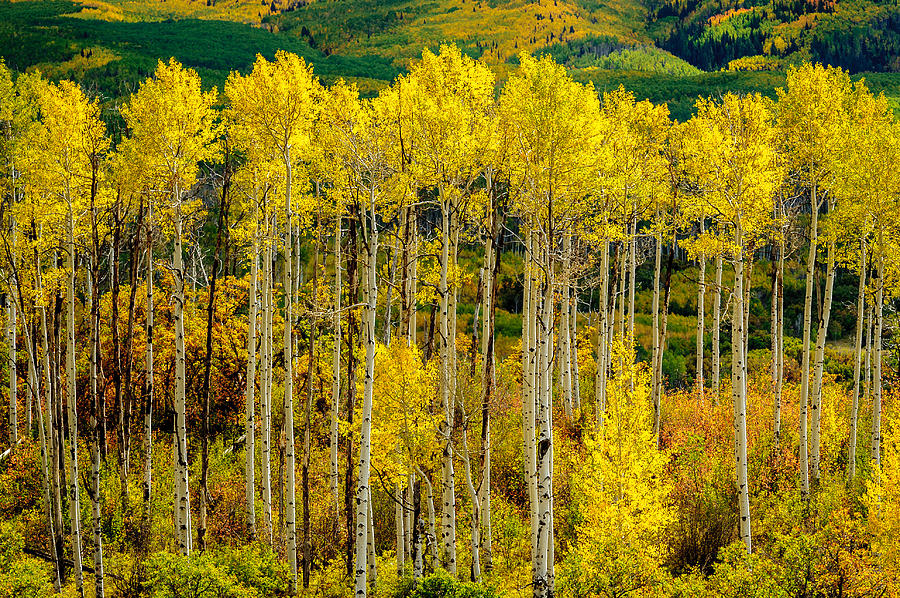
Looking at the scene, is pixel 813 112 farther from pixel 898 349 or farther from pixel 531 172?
pixel 898 349

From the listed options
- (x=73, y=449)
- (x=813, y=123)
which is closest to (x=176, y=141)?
(x=73, y=449)

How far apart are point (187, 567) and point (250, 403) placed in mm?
3986

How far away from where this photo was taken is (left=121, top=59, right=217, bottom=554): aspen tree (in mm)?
13602

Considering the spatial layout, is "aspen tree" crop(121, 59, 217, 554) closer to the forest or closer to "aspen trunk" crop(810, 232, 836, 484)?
the forest

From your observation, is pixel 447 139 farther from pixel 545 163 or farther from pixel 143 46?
pixel 143 46

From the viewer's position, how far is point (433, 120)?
1262 cm

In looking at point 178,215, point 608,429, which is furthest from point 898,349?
point 178,215

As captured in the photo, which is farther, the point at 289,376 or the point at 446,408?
the point at 289,376

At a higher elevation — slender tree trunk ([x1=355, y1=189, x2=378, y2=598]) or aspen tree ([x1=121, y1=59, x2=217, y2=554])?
aspen tree ([x1=121, y1=59, x2=217, y2=554])

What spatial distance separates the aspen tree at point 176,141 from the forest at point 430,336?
7 cm

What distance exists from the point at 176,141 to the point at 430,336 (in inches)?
274

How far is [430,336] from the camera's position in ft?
49.9

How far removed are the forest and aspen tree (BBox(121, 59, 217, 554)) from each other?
2.6 inches

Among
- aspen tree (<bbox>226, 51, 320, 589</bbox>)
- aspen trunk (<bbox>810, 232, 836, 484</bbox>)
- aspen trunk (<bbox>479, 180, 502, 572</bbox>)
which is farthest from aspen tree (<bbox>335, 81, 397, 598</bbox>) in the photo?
aspen trunk (<bbox>810, 232, 836, 484</bbox>)
